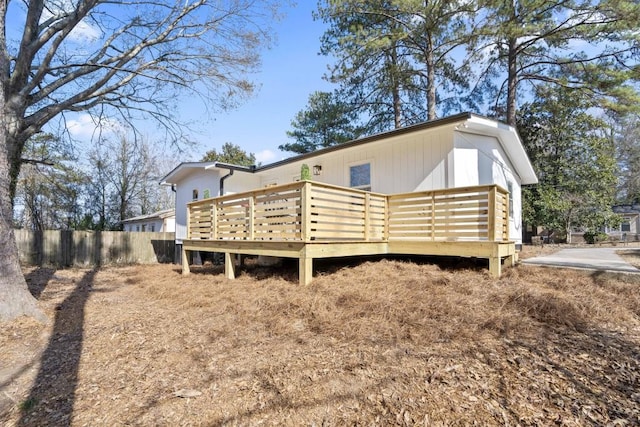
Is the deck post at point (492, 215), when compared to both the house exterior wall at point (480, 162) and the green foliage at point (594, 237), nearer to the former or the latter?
the house exterior wall at point (480, 162)

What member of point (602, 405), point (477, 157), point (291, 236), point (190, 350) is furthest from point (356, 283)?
point (477, 157)

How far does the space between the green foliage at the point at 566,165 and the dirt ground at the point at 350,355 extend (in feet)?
48.4

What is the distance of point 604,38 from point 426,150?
37.2 feet

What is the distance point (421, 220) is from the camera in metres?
6.89

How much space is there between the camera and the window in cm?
901

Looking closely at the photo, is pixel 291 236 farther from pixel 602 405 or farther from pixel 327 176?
pixel 602 405

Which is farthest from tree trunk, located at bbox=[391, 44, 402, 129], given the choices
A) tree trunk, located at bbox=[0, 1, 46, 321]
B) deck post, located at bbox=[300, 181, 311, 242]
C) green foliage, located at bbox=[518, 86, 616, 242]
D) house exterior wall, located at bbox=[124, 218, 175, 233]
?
house exterior wall, located at bbox=[124, 218, 175, 233]

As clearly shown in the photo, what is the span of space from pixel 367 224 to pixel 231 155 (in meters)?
27.2

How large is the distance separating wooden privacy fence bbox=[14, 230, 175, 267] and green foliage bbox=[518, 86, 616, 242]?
19.0 metres

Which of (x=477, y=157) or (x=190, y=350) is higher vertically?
(x=477, y=157)

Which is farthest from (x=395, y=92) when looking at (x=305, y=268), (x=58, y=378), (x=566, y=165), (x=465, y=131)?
(x=58, y=378)

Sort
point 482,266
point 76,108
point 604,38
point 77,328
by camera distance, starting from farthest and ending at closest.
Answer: point 604,38, point 76,108, point 482,266, point 77,328

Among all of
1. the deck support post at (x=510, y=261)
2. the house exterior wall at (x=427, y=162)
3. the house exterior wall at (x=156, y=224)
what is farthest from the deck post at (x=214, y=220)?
the house exterior wall at (x=156, y=224)

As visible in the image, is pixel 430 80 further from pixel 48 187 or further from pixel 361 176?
pixel 48 187
